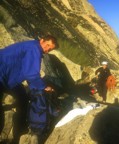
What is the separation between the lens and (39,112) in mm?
5359

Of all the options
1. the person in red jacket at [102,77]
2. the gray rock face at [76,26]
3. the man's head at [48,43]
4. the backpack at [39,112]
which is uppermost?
the man's head at [48,43]

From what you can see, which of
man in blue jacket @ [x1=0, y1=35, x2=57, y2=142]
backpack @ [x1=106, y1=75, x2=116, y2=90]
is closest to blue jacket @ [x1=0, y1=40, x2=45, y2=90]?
man in blue jacket @ [x1=0, y1=35, x2=57, y2=142]

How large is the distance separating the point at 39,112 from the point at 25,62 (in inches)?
38.5

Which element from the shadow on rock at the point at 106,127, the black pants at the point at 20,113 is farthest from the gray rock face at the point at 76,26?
the shadow on rock at the point at 106,127

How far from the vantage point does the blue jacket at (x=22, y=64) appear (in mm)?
5109

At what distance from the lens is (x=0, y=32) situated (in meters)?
8.20

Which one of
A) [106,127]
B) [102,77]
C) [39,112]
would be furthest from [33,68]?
[102,77]

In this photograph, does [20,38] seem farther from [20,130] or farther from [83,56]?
[83,56]

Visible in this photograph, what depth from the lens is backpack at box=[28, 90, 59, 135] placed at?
536cm

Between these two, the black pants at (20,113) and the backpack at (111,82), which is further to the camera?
the backpack at (111,82)

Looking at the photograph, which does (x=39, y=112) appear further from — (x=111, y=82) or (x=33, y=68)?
(x=111, y=82)

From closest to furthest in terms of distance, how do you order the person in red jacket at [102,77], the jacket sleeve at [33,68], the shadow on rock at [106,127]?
the shadow on rock at [106,127]
the jacket sleeve at [33,68]
the person in red jacket at [102,77]

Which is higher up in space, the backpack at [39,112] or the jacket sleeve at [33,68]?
the jacket sleeve at [33,68]

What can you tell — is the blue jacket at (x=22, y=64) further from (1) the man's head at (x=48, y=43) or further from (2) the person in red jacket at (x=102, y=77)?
(2) the person in red jacket at (x=102, y=77)
